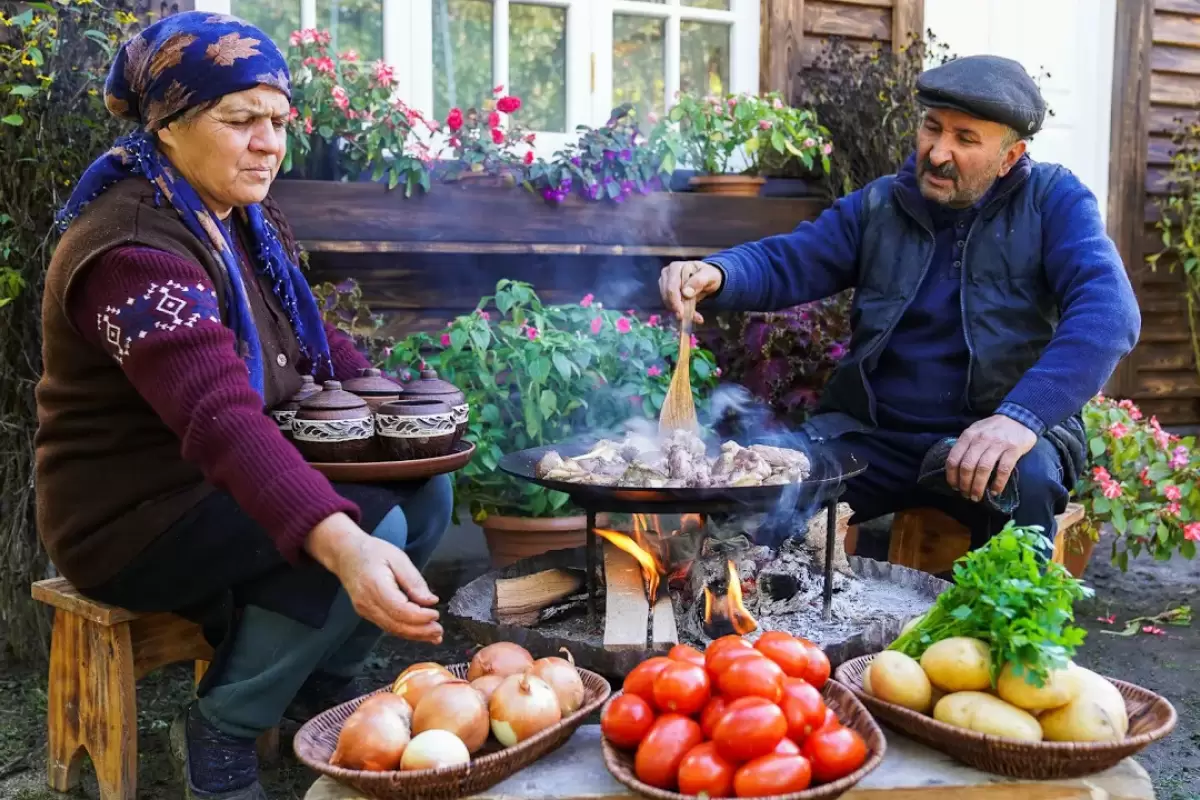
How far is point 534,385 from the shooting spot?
395 cm

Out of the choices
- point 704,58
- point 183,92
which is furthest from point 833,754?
point 704,58

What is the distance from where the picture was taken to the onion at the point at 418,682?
2035mm

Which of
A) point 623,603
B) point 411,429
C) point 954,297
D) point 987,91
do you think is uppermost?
point 987,91

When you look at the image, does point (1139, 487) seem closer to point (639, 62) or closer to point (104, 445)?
point (639, 62)

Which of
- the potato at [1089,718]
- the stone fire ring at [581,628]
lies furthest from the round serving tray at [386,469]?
the potato at [1089,718]

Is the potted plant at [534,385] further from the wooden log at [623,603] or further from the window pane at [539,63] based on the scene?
the window pane at [539,63]

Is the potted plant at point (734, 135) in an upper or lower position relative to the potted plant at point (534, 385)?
upper

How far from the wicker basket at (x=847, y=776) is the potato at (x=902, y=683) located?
69mm

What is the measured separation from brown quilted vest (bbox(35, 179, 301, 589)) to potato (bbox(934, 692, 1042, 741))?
5.11 feet

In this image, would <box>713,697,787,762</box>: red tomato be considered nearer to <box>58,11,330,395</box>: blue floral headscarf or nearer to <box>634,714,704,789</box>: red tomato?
<box>634,714,704,789</box>: red tomato

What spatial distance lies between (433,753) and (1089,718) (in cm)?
116

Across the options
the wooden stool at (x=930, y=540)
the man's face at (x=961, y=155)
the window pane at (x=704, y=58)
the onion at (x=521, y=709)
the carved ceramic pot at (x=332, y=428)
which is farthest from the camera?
the window pane at (x=704, y=58)

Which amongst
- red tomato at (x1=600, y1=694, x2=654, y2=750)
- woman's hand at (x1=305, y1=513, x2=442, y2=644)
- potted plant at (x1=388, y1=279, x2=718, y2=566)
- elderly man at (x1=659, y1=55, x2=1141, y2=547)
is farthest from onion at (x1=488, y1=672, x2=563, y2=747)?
potted plant at (x1=388, y1=279, x2=718, y2=566)

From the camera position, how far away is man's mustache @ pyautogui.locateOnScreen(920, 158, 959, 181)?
10.8ft
